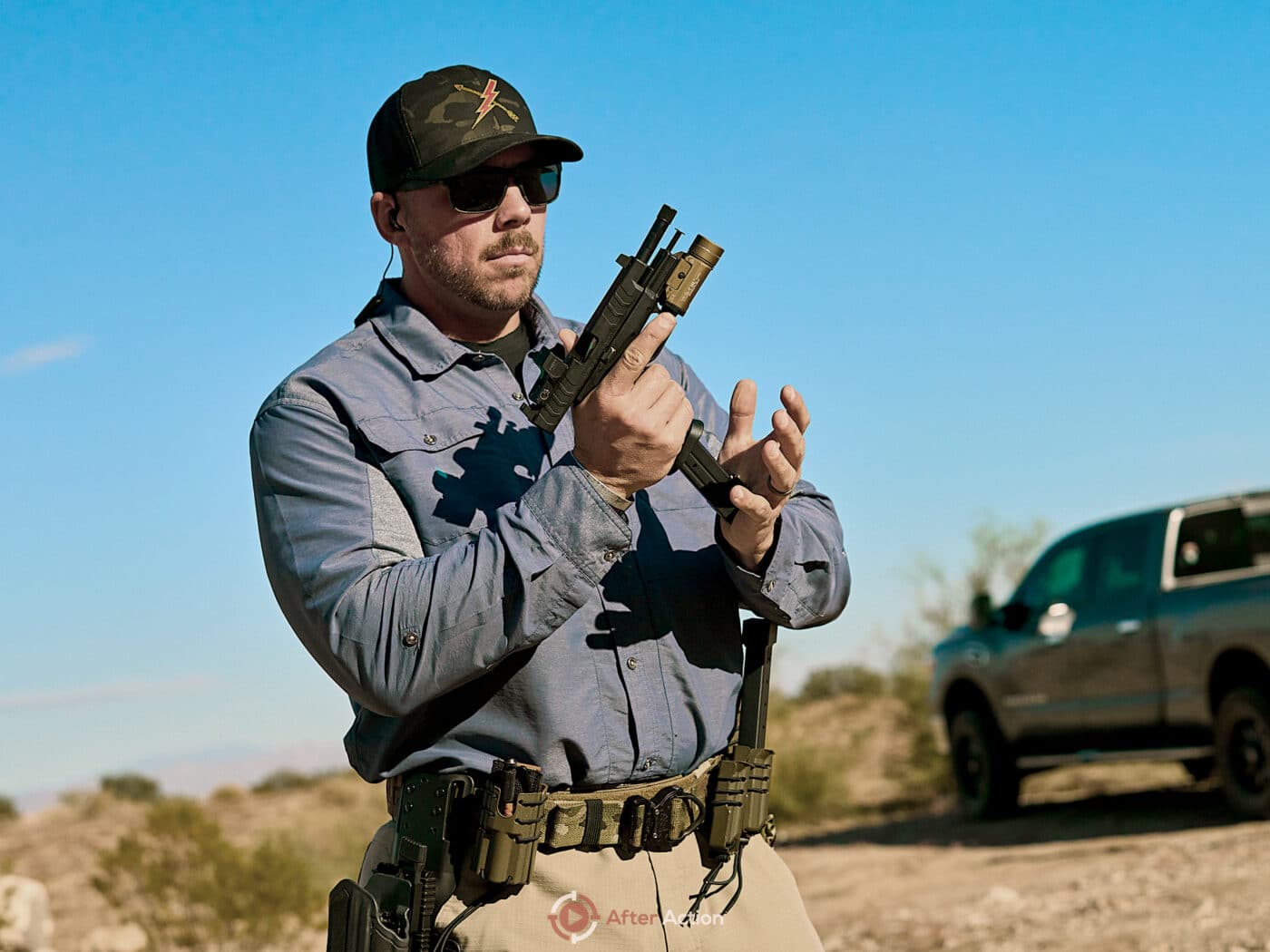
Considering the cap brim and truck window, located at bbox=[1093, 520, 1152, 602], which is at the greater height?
the cap brim

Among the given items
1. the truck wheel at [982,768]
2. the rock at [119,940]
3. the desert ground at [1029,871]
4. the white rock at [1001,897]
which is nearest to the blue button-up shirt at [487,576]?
the desert ground at [1029,871]

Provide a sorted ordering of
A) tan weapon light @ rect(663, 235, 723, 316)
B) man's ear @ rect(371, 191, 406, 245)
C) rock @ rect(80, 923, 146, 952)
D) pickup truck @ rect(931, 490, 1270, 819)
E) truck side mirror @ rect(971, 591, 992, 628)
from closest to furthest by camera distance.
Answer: tan weapon light @ rect(663, 235, 723, 316), man's ear @ rect(371, 191, 406, 245), pickup truck @ rect(931, 490, 1270, 819), rock @ rect(80, 923, 146, 952), truck side mirror @ rect(971, 591, 992, 628)

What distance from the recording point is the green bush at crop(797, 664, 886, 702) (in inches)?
1030

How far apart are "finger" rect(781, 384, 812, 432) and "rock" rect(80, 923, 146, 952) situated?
844 centimetres

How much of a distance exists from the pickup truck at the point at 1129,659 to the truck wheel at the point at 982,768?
1cm

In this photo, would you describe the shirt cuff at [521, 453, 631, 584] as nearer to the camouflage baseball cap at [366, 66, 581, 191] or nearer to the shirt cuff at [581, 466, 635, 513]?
the shirt cuff at [581, 466, 635, 513]

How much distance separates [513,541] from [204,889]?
8.28 metres

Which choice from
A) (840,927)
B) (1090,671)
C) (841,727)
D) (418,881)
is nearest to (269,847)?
(840,927)

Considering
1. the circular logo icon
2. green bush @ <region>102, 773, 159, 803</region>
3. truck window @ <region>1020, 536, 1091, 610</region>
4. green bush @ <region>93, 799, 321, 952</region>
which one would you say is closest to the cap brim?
the circular logo icon

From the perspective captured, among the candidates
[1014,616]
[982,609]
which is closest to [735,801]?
[1014,616]

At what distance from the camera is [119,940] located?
988 centimetres

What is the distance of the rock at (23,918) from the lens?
8.46 metres

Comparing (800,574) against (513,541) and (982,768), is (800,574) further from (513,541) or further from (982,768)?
(982,768)

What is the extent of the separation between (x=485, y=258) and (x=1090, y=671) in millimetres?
8558
